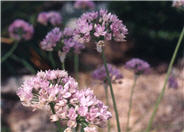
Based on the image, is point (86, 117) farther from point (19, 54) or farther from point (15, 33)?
point (19, 54)

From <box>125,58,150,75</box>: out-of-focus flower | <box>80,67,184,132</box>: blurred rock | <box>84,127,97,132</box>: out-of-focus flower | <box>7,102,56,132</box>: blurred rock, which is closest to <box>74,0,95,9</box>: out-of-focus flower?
<box>125,58,150,75</box>: out-of-focus flower

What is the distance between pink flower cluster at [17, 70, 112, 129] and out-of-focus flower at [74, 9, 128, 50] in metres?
0.40

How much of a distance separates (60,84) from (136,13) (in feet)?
16.8

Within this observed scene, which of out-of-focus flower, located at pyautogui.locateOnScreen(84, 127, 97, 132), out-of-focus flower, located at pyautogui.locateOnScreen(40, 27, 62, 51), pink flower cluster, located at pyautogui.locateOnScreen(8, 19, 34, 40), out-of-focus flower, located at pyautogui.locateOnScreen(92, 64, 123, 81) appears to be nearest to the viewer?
out-of-focus flower, located at pyautogui.locateOnScreen(84, 127, 97, 132)

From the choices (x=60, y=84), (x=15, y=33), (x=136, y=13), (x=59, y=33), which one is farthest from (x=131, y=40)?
(x=60, y=84)

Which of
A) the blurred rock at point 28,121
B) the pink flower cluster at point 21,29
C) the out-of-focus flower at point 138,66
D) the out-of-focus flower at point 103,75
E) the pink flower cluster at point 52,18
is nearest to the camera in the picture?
the out-of-focus flower at point 103,75

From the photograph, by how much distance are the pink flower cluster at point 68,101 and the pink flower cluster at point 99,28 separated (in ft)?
1.30

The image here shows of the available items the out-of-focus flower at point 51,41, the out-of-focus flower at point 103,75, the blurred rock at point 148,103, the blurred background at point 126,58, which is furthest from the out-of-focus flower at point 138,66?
the blurred background at point 126,58

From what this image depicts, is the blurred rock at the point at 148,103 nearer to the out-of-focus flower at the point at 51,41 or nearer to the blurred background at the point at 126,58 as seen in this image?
the blurred background at the point at 126,58

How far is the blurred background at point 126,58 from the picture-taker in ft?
15.7

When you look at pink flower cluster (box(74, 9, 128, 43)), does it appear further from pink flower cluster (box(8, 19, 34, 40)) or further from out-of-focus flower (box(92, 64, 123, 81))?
pink flower cluster (box(8, 19, 34, 40))

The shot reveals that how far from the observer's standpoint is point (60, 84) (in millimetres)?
1416

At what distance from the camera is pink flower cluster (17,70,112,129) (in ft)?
4.09

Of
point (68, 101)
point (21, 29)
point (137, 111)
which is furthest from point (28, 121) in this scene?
point (68, 101)
